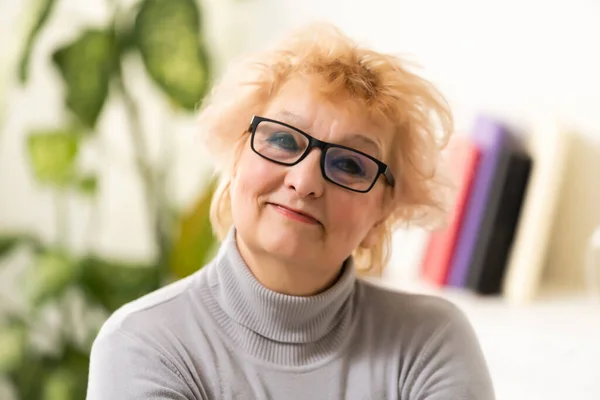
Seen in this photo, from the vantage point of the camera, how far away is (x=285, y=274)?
107cm

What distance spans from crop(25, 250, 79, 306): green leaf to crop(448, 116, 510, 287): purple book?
942mm

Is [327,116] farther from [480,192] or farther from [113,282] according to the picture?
[113,282]

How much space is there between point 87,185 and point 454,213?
36.7 inches

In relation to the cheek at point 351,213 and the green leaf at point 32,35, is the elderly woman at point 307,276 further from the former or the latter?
the green leaf at point 32,35

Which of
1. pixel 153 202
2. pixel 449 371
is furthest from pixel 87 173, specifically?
pixel 449 371

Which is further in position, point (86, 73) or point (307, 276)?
point (86, 73)

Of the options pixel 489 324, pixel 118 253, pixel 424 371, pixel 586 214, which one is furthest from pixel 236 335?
pixel 118 253

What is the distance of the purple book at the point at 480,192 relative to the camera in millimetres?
1819

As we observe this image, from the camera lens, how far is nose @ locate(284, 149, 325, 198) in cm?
100

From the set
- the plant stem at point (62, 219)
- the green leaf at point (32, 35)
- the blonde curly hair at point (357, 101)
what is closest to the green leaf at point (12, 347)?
the plant stem at point (62, 219)

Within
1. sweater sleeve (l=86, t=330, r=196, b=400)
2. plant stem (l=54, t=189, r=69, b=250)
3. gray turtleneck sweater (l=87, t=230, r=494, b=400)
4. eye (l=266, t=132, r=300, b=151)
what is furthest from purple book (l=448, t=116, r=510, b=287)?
plant stem (l=54, t=189, r=69, b=250)

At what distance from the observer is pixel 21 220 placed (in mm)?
2381

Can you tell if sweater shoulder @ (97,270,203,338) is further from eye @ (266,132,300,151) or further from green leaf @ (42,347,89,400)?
green leaf @ (42,347,89,400)

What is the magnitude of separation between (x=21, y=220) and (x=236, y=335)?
5.03ft
